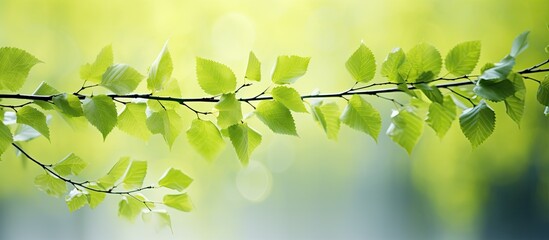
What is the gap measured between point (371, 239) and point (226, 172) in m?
0.44

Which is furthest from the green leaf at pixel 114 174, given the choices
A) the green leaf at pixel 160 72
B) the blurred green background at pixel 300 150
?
the blurred green background at pixel 300 150

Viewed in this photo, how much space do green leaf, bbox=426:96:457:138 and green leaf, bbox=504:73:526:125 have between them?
1.1 inches

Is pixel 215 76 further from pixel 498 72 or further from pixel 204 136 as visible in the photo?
pixel 498 72

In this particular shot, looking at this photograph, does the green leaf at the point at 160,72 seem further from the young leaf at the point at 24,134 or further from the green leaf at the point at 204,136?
the young leaf at the point at 24,134

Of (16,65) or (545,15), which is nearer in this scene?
(16,65)

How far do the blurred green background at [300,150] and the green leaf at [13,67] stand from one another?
115cm

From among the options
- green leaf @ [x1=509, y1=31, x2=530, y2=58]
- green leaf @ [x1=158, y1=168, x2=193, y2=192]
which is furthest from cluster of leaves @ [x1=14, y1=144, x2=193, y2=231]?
green leaf @ [x1=509, y1=31, x2=530, y2=58]

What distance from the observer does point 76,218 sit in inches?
58.3

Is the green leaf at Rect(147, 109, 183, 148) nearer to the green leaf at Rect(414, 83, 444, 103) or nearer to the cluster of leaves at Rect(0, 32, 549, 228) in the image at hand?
the cluster of leaves at Rect(0, 32, 549, 228)

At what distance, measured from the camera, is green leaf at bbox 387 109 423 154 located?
313 millimetres

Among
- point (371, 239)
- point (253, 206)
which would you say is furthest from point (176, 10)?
point (371, 239)

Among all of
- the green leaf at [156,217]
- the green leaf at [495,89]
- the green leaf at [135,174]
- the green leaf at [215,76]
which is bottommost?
the green leaf at [156,217]

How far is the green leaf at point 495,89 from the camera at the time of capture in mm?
277

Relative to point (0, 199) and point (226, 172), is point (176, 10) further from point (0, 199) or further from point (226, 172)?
point (0, 199)
